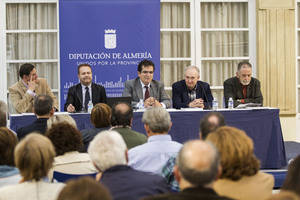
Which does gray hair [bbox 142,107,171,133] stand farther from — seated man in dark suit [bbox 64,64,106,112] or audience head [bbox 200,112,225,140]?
seated man in dark suit [bbox 64,64,106,112]

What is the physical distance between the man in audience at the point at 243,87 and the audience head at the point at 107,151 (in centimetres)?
423

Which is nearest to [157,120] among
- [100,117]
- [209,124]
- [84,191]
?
[209,124]

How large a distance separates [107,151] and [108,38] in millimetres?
5631

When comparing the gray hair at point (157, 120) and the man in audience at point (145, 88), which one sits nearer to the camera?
the gray hair at point (157, 120)

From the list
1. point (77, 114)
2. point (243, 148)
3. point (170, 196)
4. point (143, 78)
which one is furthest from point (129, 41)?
point (170, 196)

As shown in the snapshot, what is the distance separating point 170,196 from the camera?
2.07 meters

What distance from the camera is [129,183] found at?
257 centimetres

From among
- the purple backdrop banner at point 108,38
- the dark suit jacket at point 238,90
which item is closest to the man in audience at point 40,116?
the dark suit jacket at point 238,90

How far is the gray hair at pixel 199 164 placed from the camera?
207 cm

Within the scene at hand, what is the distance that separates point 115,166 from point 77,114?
11.0 feet

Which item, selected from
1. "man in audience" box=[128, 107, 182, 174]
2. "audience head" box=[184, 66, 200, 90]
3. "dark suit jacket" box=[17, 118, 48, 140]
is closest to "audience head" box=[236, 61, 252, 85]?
"audience head" box=[184, 66, 200, 90]

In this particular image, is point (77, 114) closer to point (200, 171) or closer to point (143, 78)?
point (143, 78)

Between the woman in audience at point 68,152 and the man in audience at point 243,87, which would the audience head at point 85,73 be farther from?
the woman in audience at point 68,152

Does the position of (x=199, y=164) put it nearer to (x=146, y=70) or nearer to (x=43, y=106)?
(x=43, y=106)
